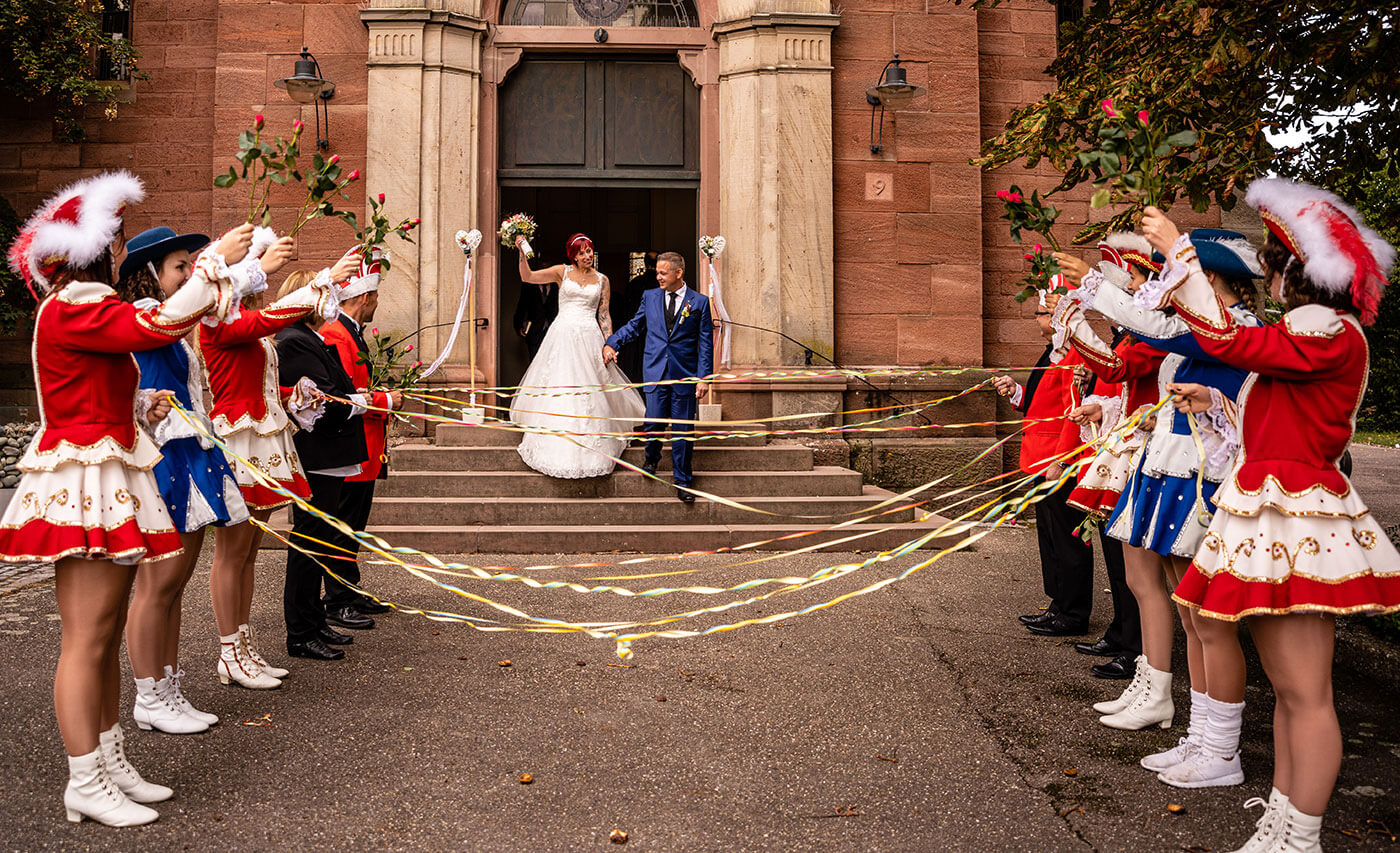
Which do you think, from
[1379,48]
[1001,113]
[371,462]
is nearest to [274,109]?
[371,462]

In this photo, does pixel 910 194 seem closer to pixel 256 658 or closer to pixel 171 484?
pixel 256 658

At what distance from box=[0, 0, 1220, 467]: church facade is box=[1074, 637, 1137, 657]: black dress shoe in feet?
17.7

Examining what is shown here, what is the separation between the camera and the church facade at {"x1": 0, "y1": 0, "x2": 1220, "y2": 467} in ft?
35.5

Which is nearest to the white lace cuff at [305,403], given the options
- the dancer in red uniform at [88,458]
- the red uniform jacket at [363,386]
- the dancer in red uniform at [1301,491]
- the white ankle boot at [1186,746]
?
the red uniform jacket at [363,386]

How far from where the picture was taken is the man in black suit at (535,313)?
12438 millimetres

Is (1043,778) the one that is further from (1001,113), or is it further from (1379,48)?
(1001,113)

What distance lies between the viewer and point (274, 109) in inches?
428

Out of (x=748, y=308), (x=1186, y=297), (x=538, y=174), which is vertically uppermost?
(x=538, y=174)

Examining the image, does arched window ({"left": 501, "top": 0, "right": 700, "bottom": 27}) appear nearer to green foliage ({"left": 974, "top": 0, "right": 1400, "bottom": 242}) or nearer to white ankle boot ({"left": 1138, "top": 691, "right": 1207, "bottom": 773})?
green foliage ({"left": 974, "top": 0, "right": 1400, "bottom": 242})

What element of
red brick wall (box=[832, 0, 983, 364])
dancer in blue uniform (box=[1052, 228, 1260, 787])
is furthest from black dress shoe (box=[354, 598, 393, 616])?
red brick wall (box=[832, 0, 983, 364])

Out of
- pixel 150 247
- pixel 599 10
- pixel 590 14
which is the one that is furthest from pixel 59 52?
pixel 150 247

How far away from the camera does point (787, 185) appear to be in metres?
10.9

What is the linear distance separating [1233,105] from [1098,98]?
95cm

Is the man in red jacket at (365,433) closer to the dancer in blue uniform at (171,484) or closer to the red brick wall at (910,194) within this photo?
the dancer in blue uniform at (171,484)
